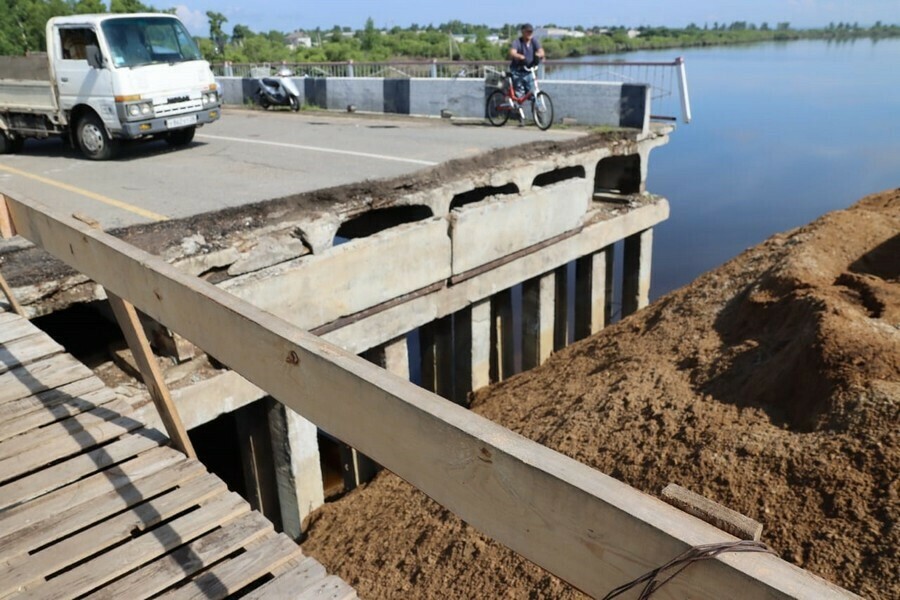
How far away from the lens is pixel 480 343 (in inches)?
363

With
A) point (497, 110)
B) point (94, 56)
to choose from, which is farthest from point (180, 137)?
point (497, 110)

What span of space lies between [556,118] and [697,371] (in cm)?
844

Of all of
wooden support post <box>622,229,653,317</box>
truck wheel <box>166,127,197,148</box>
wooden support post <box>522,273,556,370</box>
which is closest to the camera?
wooden support post <box>522,273,556,370</box>

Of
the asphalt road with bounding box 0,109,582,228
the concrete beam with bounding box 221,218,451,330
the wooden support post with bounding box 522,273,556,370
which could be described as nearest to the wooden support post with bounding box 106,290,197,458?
the concrete beam with bounding box 221,218,451,330

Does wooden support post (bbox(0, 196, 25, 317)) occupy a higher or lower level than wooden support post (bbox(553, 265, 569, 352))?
higher

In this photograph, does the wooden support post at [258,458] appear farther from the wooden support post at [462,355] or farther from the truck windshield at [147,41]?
the truck windshield at [147,41]

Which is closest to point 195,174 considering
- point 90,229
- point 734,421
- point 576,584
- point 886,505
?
point 90,229

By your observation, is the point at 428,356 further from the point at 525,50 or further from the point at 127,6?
the point at 127,6

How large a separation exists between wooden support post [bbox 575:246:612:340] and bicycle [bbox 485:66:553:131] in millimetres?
2982

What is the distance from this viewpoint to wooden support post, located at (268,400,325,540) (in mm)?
6566

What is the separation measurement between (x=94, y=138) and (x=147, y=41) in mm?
1722

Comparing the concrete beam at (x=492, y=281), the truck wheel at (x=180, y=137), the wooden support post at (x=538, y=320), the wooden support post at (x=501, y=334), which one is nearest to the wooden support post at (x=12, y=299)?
the concrete beam at (x=492, y=281)

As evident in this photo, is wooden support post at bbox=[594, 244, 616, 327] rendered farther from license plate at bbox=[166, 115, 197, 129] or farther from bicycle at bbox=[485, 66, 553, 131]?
license plate at bbox=[166, 115, 197, 129]

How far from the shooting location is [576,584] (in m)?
1.42
